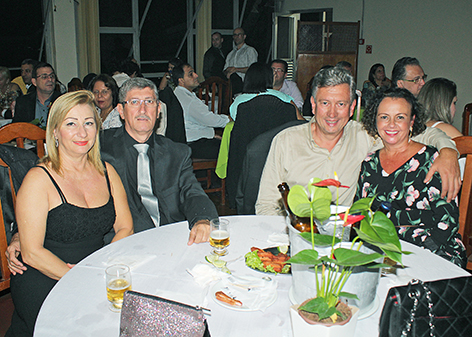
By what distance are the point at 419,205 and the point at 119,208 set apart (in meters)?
1.30

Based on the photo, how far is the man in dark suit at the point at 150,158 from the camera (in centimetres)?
201

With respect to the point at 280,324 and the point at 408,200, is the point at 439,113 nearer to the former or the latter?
the point at 408,200

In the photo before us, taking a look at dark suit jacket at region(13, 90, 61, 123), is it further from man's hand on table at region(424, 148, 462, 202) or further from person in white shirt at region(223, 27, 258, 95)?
person in white shirt at region(223, 27, 258, 95)

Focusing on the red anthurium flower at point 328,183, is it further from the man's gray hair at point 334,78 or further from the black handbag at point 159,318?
the man's gray hair at point 334,78

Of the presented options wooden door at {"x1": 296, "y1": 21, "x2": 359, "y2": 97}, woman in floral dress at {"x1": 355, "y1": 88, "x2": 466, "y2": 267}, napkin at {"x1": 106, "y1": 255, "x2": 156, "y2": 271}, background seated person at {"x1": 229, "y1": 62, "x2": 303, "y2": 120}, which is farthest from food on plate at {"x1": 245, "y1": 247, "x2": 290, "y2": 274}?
wooden door at {"x1": 296, "y1": 21, "x2": 359, "y2": 97}

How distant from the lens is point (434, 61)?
24.0ft

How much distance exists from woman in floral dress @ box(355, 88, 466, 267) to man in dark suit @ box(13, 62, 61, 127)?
10.7 ft

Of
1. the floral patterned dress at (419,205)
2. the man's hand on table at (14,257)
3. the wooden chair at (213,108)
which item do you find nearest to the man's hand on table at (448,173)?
the floral patterned dress at (419,205)

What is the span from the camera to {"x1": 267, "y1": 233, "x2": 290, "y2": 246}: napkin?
1.45 metres

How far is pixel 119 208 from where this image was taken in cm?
178

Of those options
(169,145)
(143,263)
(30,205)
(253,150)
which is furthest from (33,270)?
(253,150)

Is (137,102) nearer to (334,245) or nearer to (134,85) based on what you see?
(134,85)

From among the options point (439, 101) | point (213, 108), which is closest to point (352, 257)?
point (439, 101)

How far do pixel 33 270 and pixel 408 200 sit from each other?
61.9 inches
